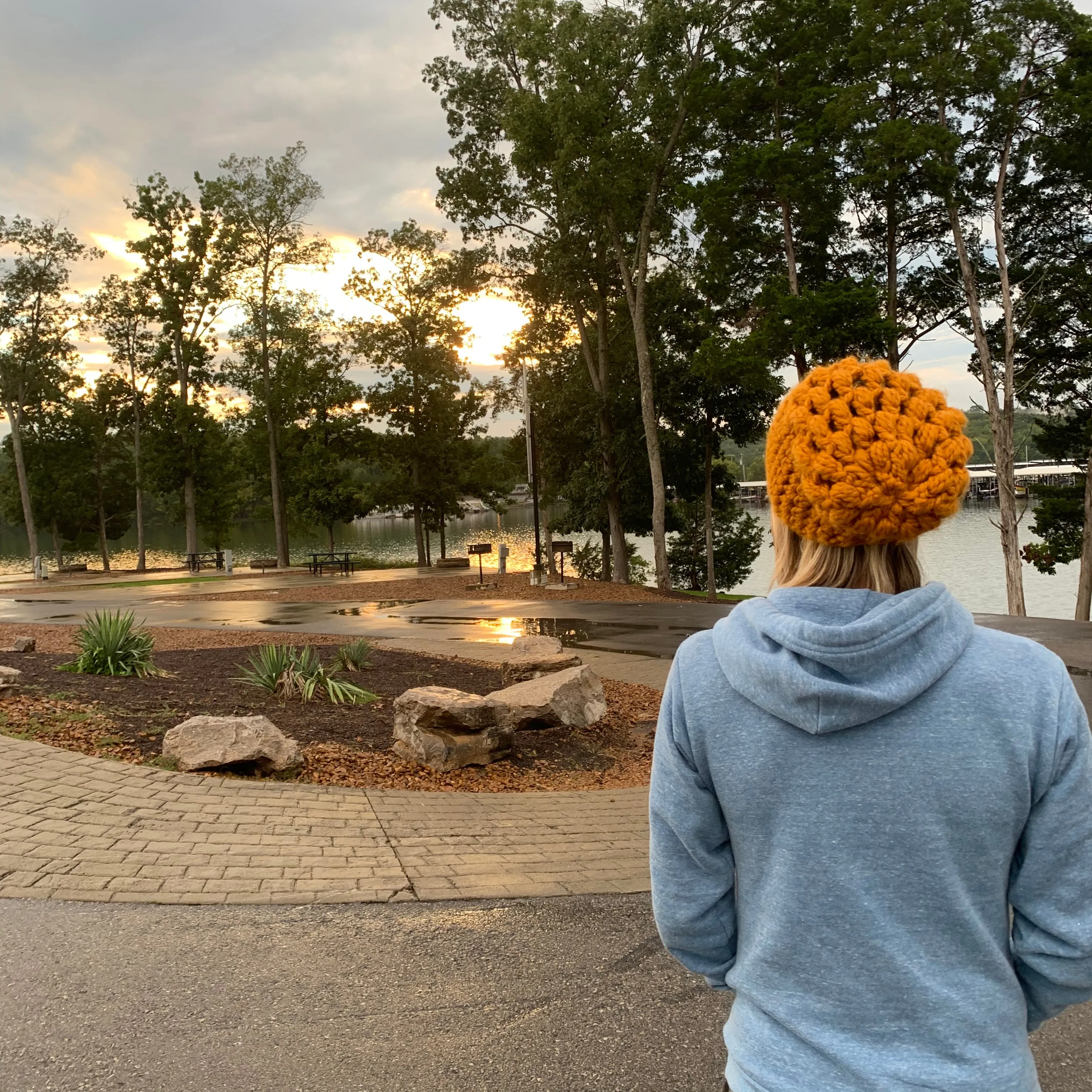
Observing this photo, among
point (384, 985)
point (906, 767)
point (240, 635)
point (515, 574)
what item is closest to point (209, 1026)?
point (384, 985)

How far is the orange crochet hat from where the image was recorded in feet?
4.86

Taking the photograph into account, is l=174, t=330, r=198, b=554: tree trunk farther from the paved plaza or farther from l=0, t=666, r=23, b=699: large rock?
the paved plaza

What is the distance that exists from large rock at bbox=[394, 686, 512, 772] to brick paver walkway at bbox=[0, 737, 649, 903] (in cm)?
63

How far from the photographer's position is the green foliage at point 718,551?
44562 millimetres

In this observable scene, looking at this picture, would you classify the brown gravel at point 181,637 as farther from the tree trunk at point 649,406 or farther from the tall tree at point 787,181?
the tall tree at point 787,181

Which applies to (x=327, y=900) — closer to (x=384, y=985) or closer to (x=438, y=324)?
(x=384, y=985)

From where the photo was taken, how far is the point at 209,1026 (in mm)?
3441

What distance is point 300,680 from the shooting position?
904cm

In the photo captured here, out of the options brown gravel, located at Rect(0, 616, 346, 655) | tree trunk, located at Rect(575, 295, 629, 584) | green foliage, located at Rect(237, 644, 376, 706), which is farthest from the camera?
tree trunk, located at Rect(575, 295, 629, 584)

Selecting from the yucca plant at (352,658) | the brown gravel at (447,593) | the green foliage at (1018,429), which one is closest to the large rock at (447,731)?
the yucca plant at (352,658)

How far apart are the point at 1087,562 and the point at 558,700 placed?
23625mm

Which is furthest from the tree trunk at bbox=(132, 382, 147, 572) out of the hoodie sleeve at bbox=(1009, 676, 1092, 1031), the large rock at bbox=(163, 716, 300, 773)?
the hoodie sleeve at bbox=(1009, 676, 1092, 1031)

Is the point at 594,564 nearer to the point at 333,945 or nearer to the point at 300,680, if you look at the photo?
the point at 300,680

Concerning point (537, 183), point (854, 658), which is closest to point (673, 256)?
point (537, 183)
